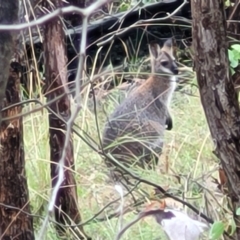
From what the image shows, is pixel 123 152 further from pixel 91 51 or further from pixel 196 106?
pixel 91 51

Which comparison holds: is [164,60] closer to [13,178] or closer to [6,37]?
[13,178]

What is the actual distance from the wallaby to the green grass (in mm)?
112

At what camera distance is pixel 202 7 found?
223cm

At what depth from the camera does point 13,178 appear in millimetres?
3348

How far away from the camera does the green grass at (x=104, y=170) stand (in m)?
3.89

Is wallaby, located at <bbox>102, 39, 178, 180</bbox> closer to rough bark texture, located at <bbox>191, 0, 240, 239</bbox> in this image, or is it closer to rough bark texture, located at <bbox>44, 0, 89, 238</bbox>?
rough bark texture, located at <bbox>44, 0, 89, 238</bbox>

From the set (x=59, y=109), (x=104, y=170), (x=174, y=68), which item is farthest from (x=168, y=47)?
(x=59, y=109)

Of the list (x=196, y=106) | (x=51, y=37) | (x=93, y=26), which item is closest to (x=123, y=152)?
(x=196, y=106)

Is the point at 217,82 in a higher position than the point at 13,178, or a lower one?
higher

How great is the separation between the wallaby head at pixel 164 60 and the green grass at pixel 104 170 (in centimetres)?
54

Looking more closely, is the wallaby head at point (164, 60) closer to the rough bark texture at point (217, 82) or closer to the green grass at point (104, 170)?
the green grass at point (104, 170)

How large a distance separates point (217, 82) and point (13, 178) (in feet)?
4.45

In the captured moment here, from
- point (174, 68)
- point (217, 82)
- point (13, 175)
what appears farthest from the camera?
point (174, 68)

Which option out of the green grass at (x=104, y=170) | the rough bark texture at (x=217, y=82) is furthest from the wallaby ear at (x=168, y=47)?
the rough bark texture at (x=217, y=82)
